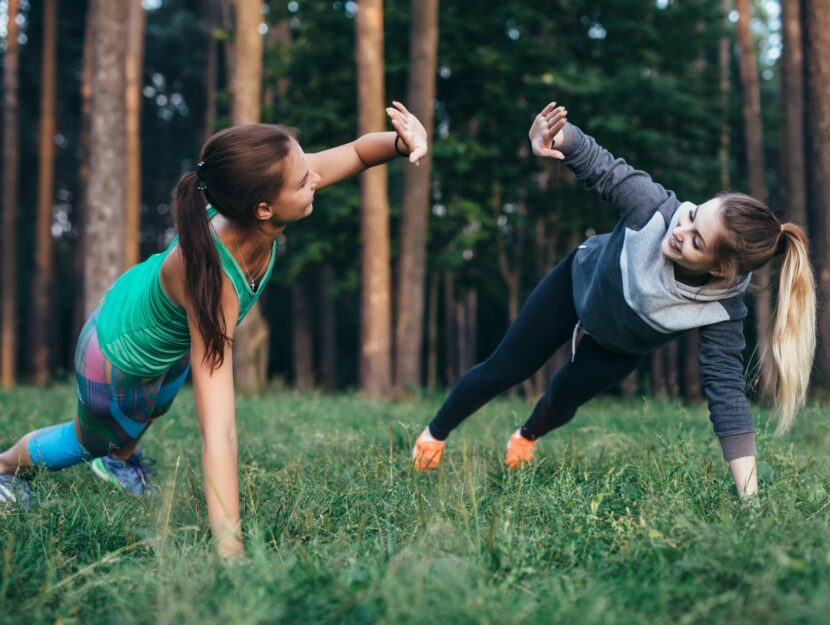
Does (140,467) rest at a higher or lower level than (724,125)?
lower

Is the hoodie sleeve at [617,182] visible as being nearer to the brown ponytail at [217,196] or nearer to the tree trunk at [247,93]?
the brown ponytail at [217,196]

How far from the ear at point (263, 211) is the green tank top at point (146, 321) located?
0.23m

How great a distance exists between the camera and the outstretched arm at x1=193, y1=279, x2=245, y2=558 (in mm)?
2635

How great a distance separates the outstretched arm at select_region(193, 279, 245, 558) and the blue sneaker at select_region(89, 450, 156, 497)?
1.04 metres

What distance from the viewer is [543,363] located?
393 cm

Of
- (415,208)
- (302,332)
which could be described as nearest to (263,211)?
(415,208)

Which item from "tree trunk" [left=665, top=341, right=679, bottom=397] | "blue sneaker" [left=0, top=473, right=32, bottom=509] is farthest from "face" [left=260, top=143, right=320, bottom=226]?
"tree trunk" [left=665, top=341, right=679, bottom=397]

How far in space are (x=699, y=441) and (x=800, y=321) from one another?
1.31 m

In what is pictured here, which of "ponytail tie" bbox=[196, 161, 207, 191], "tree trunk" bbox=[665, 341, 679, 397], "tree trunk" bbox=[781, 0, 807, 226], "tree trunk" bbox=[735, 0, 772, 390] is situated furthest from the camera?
"tree trunk" bbox=[665, 341, 679, 397]

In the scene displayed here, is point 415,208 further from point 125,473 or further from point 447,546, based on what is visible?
point 447,546

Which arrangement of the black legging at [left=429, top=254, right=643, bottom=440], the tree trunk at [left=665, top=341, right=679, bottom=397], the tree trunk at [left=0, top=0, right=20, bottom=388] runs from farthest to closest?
the tree trunk at [left=665, top=341, right=679, bottom=397]
the tree trunk at [left=0, top=0, right=20, bottom=388]
the black legging at [left=429, top=254, right=643, bottom=440]

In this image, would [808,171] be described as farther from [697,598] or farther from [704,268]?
[697,598]

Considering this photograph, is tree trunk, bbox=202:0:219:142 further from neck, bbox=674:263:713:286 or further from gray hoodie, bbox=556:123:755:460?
neck, bbox=674:263:713:286

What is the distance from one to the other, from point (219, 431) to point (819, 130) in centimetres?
764
